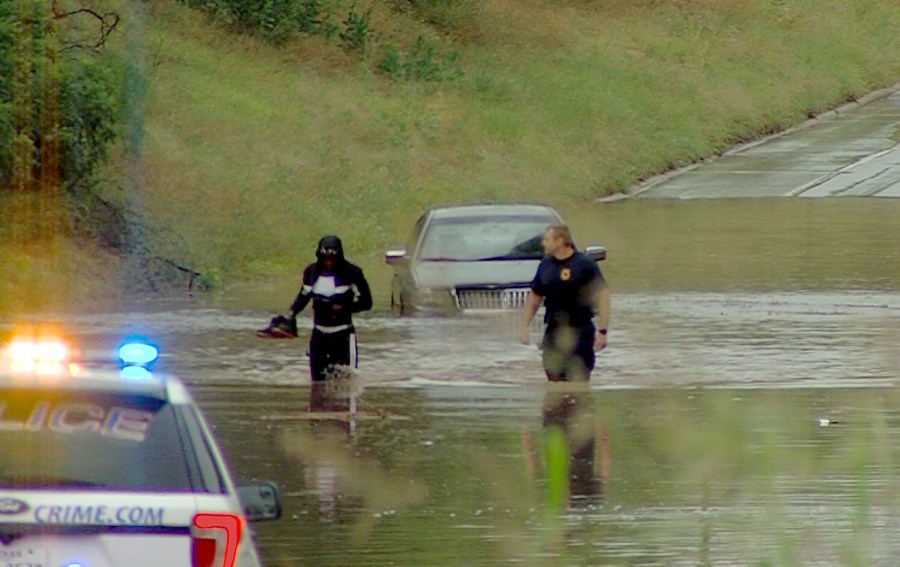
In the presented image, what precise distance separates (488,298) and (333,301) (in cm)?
507

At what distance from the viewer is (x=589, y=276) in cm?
1473

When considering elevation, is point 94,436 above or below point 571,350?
above

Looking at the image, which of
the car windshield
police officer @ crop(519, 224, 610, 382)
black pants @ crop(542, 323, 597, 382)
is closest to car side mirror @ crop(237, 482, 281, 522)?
police officer @ crop(519, 224, 610, 382)

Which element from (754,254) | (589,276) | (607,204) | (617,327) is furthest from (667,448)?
(607,204)

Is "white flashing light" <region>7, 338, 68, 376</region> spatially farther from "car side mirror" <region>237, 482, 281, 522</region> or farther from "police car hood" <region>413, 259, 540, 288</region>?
"police car hood" <region>413, 259, 540, 288</region>

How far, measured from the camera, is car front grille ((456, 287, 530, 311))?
65.4 feet

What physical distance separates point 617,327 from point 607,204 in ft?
61.9

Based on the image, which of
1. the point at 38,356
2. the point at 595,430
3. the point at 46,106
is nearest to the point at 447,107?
the point at 46,106

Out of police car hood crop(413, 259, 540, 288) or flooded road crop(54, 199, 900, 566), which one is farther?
police car hood crop(413, 259, 540, 288)

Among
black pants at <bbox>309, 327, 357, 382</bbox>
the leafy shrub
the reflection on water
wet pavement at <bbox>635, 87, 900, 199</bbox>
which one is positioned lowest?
the reflection on water

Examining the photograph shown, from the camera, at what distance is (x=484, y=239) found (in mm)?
21312

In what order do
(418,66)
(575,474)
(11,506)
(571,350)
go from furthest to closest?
(418,66) < (571,350) < (575,474) < (11,506)

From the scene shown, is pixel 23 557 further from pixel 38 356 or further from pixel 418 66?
pixel 418 66

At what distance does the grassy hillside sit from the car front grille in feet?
21.3
